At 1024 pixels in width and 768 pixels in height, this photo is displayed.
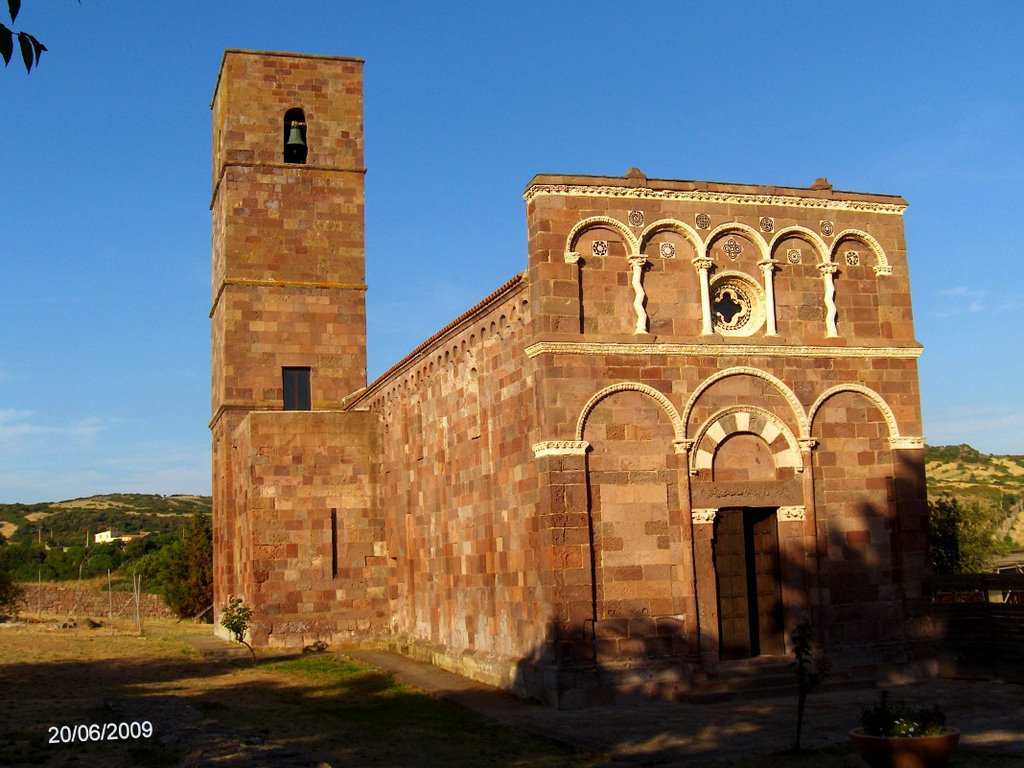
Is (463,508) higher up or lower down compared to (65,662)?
higher up

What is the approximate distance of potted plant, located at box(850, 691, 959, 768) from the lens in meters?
10.2

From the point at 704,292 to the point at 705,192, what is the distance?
→ 1670 millimetres

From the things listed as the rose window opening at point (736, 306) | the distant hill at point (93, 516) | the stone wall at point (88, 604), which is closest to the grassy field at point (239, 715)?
the rose window opening at point (736, 306)

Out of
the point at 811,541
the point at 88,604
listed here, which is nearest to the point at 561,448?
the point at 811,541

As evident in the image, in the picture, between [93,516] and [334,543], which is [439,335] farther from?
[93,516]

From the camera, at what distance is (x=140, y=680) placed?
68.2 ft

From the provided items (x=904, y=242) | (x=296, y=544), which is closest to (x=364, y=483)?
(x=296, y=544)

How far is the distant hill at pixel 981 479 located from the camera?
180 feet

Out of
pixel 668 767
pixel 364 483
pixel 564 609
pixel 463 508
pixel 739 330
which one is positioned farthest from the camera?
pixel 364 483

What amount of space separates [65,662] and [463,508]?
10.3 metres

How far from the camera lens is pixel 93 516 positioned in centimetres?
9606

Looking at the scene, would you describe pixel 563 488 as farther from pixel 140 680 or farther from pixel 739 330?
Answer: pixel 140 680

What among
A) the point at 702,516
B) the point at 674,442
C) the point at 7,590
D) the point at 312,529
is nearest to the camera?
the point at 702,516

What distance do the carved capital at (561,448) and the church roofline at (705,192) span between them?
3875 millimetres
